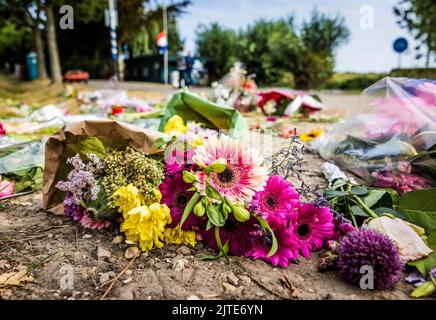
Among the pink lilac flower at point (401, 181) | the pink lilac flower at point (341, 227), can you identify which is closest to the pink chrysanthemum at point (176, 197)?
the pink lilac flower at point (341, 227)

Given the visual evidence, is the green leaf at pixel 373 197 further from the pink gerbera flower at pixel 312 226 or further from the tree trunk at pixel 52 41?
the tree trunk at pixel 52 41

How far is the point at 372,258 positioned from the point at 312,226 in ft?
1.23

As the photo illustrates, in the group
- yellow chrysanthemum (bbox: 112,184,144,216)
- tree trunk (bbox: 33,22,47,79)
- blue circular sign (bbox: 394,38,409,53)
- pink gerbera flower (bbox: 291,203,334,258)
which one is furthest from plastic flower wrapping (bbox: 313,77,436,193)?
tree trunk (bbox: 33,22,47,79)

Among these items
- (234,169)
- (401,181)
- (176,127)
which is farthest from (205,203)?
(401,181)

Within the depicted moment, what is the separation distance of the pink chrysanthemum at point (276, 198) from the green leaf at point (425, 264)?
539 mm

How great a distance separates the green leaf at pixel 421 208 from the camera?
1836mm

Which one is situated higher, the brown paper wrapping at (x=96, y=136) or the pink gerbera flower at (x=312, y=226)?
the brown paper wrapping at (x=96, y=136)

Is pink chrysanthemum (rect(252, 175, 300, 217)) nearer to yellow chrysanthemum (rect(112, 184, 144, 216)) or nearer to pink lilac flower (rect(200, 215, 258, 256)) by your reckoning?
pink lilac flower (rect(200, 215, 258, 256))

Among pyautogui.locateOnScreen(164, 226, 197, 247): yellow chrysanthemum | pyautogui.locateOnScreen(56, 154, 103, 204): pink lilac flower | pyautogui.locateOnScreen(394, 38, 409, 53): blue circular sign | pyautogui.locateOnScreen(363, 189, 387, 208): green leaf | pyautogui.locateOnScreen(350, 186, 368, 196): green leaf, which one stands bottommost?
pyautogui.locateOnScreen(164, 226, 197, 247): yellow chrysanthemum

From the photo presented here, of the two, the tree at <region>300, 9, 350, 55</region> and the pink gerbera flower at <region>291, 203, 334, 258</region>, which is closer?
the pink gerbera flower at <region>291, 203, 334, 258</region>

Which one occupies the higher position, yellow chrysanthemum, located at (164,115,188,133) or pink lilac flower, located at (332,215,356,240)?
yellow chrysanthemum, located at (164,115,188,133)

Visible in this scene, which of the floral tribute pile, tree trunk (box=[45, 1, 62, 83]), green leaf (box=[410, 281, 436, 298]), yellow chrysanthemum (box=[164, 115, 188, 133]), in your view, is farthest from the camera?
tree trunk (box=[45, 1, 62, 83])

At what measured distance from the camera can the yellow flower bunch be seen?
175cm
